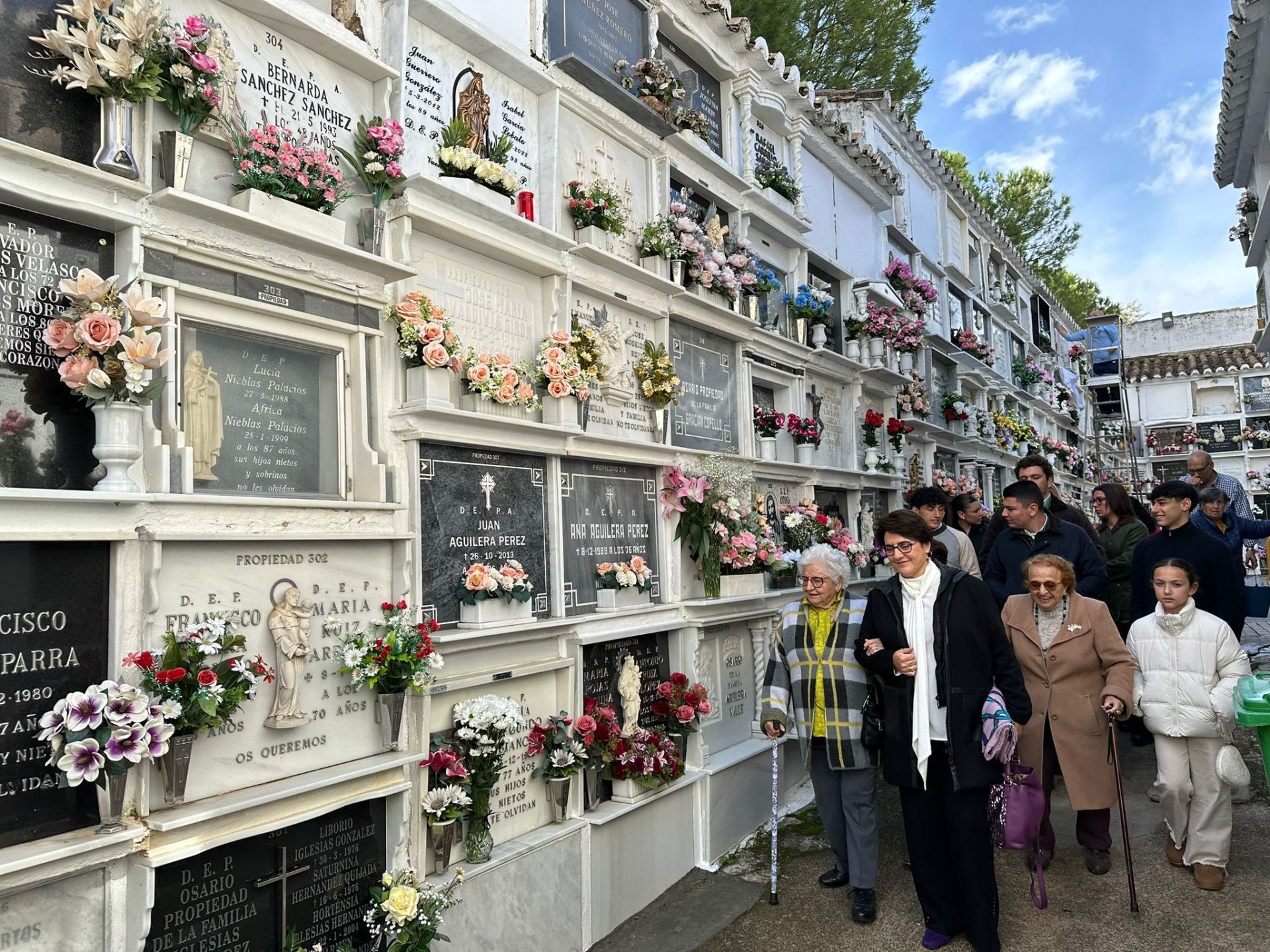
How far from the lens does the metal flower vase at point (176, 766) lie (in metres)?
3.02

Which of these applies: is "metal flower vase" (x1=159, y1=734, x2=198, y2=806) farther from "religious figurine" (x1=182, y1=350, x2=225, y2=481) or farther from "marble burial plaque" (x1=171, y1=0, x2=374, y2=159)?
"marble burial plaque" (x1=171, y1=0, x2=374, y2=159)

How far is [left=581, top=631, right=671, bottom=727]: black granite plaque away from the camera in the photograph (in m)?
5.38

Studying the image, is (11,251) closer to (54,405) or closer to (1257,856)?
(54,405)

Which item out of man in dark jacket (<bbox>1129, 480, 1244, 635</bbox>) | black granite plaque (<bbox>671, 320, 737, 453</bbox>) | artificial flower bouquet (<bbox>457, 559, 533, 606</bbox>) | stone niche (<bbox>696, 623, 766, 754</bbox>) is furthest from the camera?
black granite plaque (<bbox>671, 320, 737, 453</bbox>)

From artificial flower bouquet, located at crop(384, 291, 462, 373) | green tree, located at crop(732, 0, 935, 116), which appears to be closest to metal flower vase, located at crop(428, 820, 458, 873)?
artificial flower bouquet, located at crop(384, 291, 462, 373)

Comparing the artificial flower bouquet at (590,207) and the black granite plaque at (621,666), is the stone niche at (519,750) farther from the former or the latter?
the artificial flower bouquet at (590,207)

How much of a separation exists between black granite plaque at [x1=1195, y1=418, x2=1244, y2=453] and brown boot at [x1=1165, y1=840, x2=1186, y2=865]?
34.9m

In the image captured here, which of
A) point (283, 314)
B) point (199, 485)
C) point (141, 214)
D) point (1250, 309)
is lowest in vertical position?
point (199, 485)

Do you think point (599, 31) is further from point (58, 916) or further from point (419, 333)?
point (58, 916)

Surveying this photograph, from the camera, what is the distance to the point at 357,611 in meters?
3.96

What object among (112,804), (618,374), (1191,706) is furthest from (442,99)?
(1191,706)

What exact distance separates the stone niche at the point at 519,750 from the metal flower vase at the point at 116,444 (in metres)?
1.87

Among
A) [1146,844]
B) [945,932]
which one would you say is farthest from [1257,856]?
[945,932]

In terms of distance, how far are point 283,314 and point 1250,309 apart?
46504 millimetres
